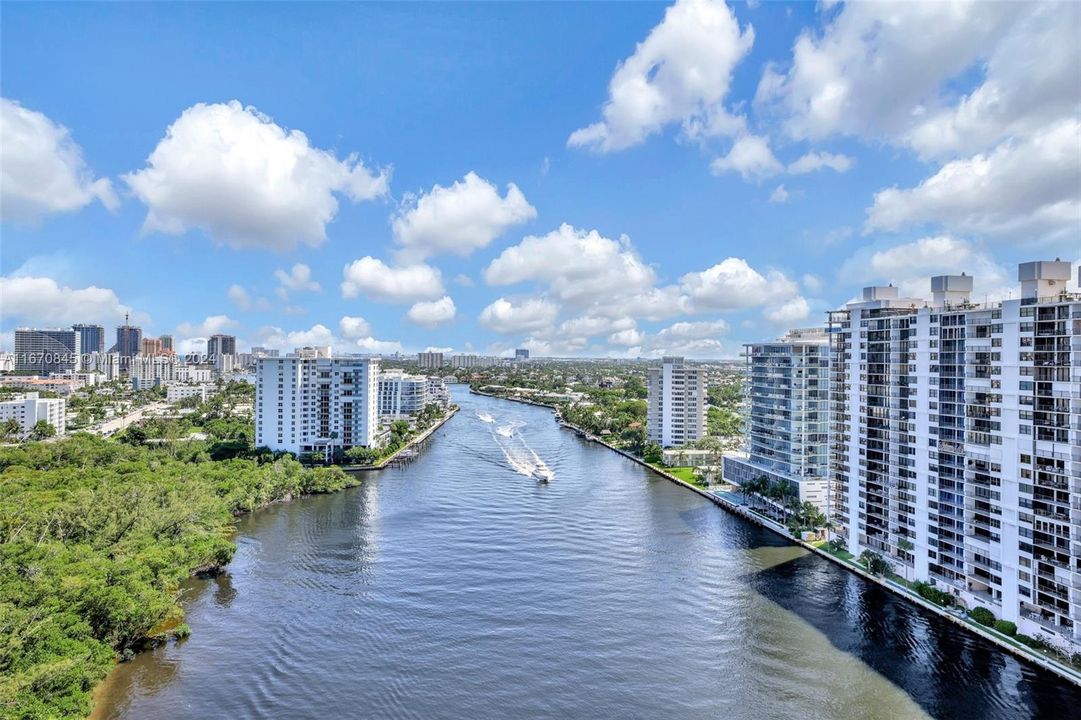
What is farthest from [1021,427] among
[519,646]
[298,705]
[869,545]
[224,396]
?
[224,396]

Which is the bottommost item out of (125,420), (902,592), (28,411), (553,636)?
(553,636)

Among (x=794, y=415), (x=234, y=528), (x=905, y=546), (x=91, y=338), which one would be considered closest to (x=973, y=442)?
(x=905, y=546)

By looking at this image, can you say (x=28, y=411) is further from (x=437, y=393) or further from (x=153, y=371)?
(x=153, y=371)

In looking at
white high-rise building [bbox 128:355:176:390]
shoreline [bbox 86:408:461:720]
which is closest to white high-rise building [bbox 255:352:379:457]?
shoreline [bbox 86:408:461:720]

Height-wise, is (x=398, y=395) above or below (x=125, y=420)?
above

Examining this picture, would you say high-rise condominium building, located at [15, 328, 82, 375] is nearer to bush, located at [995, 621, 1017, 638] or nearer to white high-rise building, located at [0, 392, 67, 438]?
white high-rise building, located at [0, 392, 67, 438]

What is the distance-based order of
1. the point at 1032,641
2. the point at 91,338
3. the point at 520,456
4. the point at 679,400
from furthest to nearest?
the point at 91,338 → the point at 679,400 → the point at 520,456 → the point at 1032,641

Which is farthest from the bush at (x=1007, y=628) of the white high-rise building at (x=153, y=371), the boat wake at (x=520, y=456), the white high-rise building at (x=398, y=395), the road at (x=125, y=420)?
the white high-rise building at (x=153, y=371)
